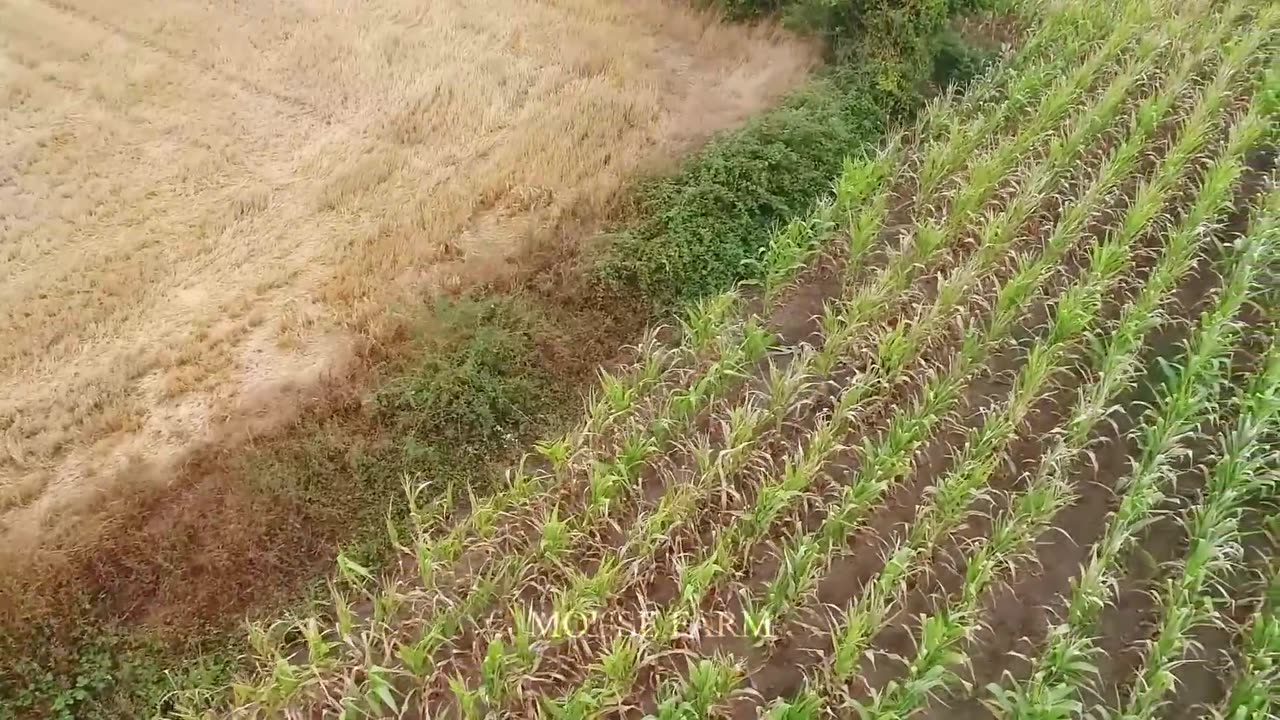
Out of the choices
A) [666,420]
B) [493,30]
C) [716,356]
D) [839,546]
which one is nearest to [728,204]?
[716,356]

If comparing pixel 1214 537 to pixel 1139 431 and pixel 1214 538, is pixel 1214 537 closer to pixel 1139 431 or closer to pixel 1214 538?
pixel 1214 538

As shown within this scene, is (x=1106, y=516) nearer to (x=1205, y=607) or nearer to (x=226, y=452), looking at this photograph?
(x=1205, y=607)

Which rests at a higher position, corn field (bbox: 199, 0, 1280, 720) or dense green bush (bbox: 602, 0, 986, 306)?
dense green bush (bbox: 602, 0, 986, 306)

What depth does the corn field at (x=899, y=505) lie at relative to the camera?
2.47 metres

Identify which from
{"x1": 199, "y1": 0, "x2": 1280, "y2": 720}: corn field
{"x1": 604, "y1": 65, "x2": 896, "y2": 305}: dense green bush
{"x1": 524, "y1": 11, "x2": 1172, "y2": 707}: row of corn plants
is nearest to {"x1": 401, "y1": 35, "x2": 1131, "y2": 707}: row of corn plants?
{"x1": 199, "y1": 0, "x2": 1280, "y2": 720}: corn field

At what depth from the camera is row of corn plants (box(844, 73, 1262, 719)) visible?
2.38 metres

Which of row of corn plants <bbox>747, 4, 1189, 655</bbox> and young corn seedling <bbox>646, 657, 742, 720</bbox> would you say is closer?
young corn seedling <bbox>646, 657, 742, 720</bbox>

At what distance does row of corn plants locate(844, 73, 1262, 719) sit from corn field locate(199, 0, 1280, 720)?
1cm

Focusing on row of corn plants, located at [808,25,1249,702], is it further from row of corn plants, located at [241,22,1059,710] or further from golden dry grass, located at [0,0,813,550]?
golden dry grass, located at [0,0,813,550]

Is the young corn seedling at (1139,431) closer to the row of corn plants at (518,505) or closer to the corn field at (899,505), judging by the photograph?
the corn field at (899,505)

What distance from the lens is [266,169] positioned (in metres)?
4.00

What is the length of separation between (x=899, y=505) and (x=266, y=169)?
2.86 m

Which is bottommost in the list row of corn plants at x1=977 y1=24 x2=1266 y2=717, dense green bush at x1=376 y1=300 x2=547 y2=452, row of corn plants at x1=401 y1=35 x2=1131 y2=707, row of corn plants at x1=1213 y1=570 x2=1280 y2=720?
row of corn plants at x1=1213 y1=570 x2=1280 y2=720

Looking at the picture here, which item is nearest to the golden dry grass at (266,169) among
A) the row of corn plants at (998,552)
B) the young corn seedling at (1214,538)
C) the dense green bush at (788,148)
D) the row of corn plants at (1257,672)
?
the dense green bush at (788,148)
